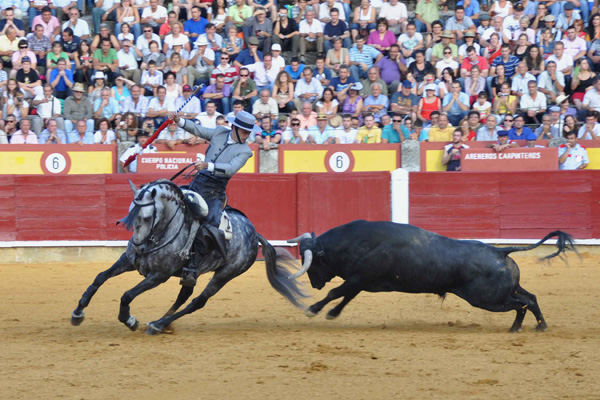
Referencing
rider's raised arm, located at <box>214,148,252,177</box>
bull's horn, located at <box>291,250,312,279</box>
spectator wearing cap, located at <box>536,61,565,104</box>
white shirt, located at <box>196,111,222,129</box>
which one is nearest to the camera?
rider's raised arm, located at <box>214,148,252,177</box>

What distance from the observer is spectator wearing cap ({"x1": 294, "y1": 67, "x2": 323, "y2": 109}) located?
46.5 ft

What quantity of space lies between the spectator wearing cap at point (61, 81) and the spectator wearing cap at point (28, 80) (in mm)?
254

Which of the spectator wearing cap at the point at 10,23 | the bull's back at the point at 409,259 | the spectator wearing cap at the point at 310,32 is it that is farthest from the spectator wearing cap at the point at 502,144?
the spectator wearing cap at the point at 10,23

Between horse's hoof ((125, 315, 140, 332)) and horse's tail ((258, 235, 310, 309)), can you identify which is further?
horse's tail ((258, 235, 310, 309))

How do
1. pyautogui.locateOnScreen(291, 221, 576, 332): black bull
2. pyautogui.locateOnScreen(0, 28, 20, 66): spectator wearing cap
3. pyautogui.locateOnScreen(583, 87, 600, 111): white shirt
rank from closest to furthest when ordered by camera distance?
pyautogui.locateOnScreen(291, 221, 576, 332): black bull < pyautogui.locateOnScreen(583, 87, 600, 111): white shirt < pyautogui.locateOnScreen(0, 28, 20, 66): spectator wearing cap

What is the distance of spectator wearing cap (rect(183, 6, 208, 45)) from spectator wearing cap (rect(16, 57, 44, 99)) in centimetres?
273

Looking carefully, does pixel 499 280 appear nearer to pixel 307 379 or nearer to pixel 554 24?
pixel 307 379

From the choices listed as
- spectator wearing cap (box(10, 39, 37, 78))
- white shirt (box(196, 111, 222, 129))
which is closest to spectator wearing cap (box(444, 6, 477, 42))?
white shirt (box(196, 111, 222, 129))

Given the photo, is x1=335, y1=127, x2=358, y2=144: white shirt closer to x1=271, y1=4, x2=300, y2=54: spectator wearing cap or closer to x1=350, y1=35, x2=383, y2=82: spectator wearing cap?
x1=350, y1=35, x2=383, y2=82: spectator wearing cap

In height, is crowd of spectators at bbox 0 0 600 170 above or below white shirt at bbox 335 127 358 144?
above

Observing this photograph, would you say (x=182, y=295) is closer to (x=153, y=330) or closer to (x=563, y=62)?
(x=153, y=330)

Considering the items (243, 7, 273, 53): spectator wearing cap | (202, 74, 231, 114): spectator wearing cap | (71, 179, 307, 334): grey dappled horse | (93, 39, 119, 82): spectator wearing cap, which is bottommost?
(71, 179, 307, 334): grey dappled horse

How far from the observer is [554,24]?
1530cm

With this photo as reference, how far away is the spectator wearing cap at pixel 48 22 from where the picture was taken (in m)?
15.8
